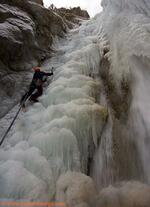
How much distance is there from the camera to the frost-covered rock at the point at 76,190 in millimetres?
3143

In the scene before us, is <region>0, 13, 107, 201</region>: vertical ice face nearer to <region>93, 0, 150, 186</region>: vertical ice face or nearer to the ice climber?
the ice climber

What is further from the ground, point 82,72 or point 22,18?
point 22,18

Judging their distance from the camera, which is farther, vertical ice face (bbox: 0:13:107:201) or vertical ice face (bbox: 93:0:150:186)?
vertical ice face (bbox: 93:0:150:186)

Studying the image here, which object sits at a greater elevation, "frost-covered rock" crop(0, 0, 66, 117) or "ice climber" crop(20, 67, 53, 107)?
"frost-covered rock" crop(0, 0, 66, 117)

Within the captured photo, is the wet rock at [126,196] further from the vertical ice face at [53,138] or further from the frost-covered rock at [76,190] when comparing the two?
the vertical ice face at [53,138]

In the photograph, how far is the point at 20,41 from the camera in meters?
6.61

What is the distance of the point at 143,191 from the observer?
10.5 feet

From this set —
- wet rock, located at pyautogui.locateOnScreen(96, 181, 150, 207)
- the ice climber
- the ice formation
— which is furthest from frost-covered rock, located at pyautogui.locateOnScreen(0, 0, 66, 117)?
wet rock, located at pyautogui.locateOnScreen(96, 181, 150, 207)

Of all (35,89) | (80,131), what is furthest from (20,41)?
(80,131)

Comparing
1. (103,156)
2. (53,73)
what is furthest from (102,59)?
(103,156)

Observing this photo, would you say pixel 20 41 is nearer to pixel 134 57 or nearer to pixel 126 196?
pixel 134 57

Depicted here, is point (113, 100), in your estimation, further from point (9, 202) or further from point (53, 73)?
point (9, 202)

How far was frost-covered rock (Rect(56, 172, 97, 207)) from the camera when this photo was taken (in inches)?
124

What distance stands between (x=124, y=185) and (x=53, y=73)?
146 inches
